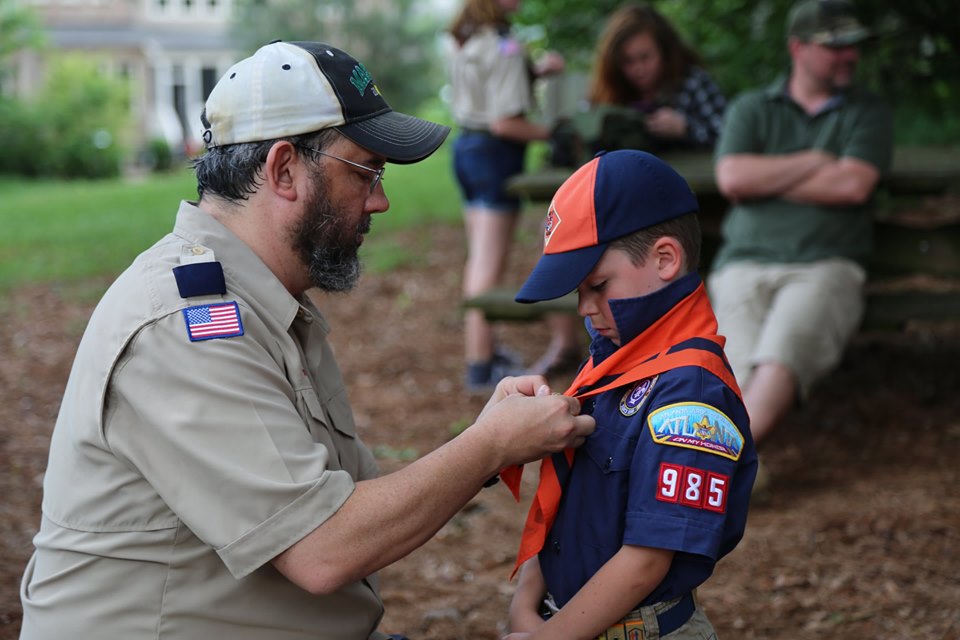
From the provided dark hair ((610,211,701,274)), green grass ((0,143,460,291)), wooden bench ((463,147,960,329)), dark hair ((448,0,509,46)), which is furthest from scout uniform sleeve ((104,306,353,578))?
green grass ((0,143,460,291))

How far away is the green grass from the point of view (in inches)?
381

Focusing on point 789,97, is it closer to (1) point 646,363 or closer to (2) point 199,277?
(1) point 646,363

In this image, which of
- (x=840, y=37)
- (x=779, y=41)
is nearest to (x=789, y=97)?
(x=840, y=37)

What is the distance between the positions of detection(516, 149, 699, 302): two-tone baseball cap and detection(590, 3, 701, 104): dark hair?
369 centimetres

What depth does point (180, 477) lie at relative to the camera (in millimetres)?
1936

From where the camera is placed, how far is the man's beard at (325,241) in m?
2.29

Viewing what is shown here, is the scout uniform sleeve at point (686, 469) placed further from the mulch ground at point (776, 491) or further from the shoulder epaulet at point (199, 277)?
the mulch ground at point (776, 491)

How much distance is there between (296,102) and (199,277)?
422mm

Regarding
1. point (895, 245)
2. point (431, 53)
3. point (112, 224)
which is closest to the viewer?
point (895, 245)

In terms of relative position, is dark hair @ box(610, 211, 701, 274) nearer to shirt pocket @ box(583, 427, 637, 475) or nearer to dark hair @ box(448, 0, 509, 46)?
shirt pocket @ box(583, 427, 637, 475)

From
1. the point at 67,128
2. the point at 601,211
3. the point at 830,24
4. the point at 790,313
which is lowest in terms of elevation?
the point at 67,128

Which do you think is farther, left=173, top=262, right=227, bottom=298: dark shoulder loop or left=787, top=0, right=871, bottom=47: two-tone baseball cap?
left=787, top=0, right=871, bottom=47: two-tone baseball cap

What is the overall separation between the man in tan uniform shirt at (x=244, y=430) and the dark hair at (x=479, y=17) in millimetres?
3796

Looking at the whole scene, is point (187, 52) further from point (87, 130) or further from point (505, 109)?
point (505, 109)
